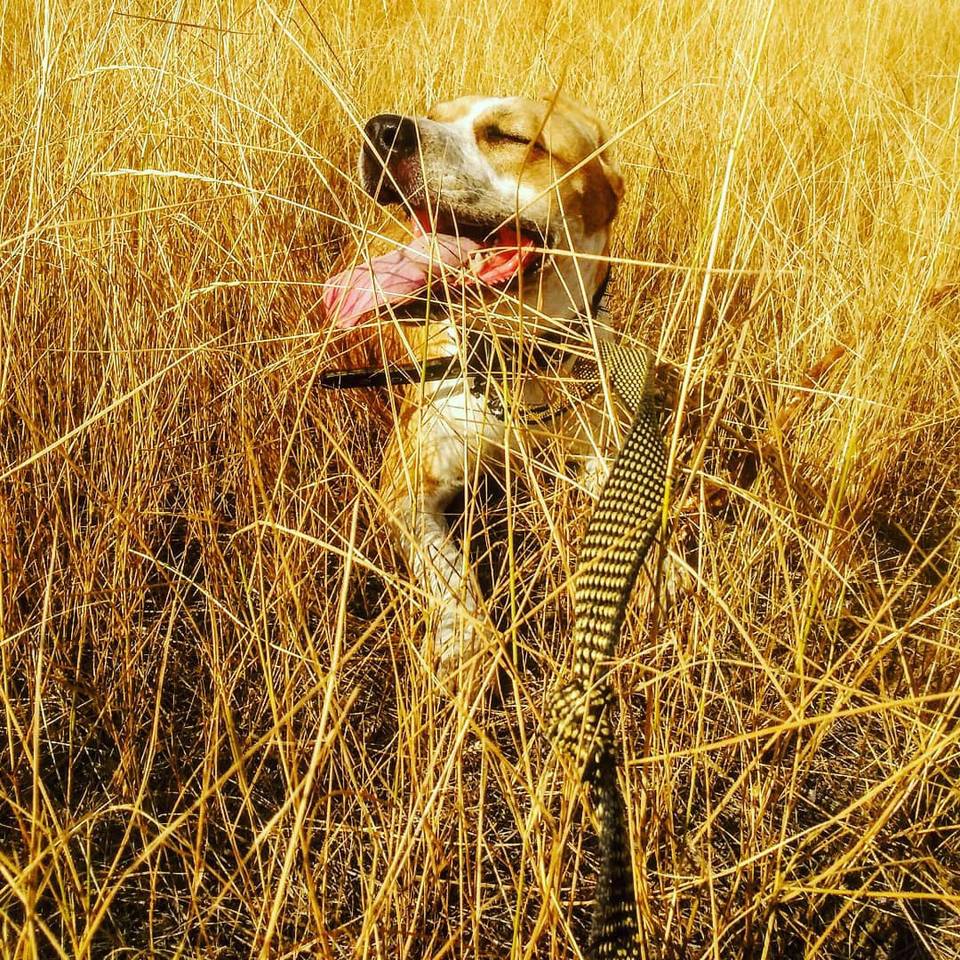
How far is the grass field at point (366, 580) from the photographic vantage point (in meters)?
1.13

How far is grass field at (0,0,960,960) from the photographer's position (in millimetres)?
1132

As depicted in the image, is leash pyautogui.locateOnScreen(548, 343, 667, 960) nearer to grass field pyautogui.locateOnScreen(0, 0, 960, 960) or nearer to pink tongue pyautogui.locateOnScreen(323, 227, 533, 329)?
grass field pyautogui.locateOnScreen(0, 0, 960, 960)

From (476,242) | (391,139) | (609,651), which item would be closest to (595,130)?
(476,242)

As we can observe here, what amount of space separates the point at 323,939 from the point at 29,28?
2.95m

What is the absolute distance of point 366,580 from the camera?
192 cm

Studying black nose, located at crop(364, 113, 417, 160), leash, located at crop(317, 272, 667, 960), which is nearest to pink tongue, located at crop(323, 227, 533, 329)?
black nose, located at crop(364, 113, 417, 160)

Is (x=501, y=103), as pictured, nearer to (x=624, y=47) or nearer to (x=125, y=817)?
(x=624, y=47)

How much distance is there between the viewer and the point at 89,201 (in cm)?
189

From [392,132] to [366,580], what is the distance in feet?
3.50

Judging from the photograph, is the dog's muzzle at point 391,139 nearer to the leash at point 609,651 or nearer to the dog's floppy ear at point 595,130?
the dog's floppy ear at point 595,130

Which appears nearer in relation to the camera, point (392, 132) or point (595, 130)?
point (392, 132)

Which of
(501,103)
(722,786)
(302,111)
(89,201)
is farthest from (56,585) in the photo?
(302,111)

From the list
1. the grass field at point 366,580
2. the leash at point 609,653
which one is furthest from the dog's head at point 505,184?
the leash at point 609,653

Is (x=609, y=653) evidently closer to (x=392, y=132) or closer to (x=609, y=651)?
(x=609, y=651)
